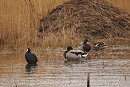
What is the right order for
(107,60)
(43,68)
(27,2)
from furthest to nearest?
(27,2)
(107,60)
(43,68)

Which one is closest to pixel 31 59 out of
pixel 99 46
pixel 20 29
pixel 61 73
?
pixel 61 73

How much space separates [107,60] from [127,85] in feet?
15.1

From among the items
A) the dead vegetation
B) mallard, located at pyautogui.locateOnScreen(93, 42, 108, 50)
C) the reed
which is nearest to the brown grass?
the reed

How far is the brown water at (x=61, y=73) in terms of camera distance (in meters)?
8.10

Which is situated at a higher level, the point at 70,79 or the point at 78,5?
the point at 78,5

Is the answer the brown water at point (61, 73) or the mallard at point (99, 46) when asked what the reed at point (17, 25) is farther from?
the brown water at point (61, 73)

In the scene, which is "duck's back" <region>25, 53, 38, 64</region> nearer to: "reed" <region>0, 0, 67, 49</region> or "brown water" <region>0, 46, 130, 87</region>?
"brown water" <region>0, 46, 130, 87</region>

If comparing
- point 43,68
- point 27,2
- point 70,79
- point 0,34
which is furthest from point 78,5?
point 70,79

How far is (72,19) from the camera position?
72.3ft

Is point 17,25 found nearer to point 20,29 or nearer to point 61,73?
point 20,29

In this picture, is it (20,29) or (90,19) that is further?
(90,19)

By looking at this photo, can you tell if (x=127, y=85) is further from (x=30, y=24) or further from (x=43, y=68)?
(x=30, y=24)

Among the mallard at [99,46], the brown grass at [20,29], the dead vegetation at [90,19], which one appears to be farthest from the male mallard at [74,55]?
the dead vegetation at [90,19]

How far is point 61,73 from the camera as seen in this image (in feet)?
31.7
